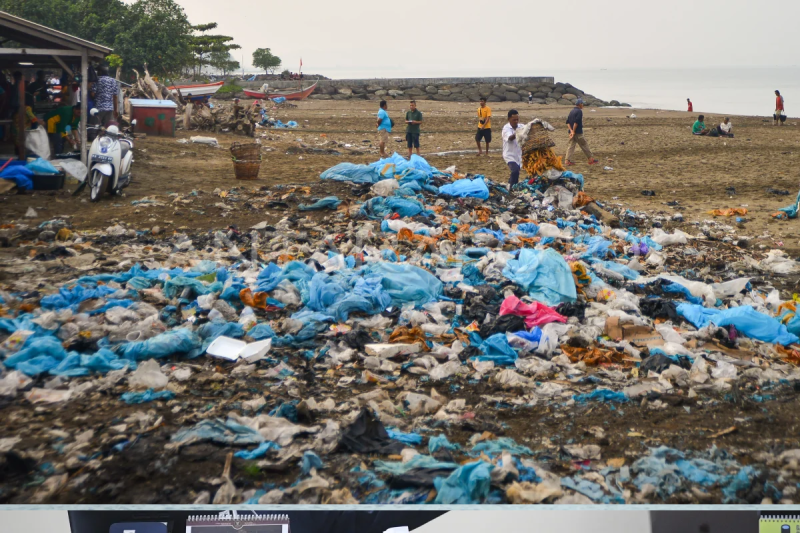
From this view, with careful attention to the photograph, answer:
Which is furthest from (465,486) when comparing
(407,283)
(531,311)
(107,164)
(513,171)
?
(513,171)

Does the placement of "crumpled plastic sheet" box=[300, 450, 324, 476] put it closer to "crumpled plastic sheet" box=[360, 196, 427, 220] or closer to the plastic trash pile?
the plastic trash pile

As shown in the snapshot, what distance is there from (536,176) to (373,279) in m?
4.05

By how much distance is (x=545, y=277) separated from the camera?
4129 mm

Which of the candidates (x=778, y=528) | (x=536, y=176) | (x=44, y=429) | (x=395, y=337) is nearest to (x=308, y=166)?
(x=536, y=176)

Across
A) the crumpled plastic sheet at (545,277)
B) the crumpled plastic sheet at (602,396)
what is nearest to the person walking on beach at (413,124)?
the crumpled plastic sheet at (545,277)

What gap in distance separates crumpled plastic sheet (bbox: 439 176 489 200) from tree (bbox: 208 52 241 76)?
3901 mm

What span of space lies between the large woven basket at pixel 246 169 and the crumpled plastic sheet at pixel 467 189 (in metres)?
2.36

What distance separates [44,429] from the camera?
2.28 meters

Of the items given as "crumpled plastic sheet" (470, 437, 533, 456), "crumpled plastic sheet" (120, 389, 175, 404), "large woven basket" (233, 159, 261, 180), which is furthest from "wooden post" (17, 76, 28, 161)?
"crumpled plastic sheet" (470, 437, 533, 456)

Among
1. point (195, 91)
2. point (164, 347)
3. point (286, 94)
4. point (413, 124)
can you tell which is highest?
point (286, 94)

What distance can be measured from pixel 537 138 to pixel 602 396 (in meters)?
4.90

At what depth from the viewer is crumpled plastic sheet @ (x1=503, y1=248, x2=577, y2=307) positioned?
4008mm

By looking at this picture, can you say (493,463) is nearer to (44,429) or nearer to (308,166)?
(44,429)

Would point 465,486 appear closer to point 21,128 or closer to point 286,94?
point 21,128
